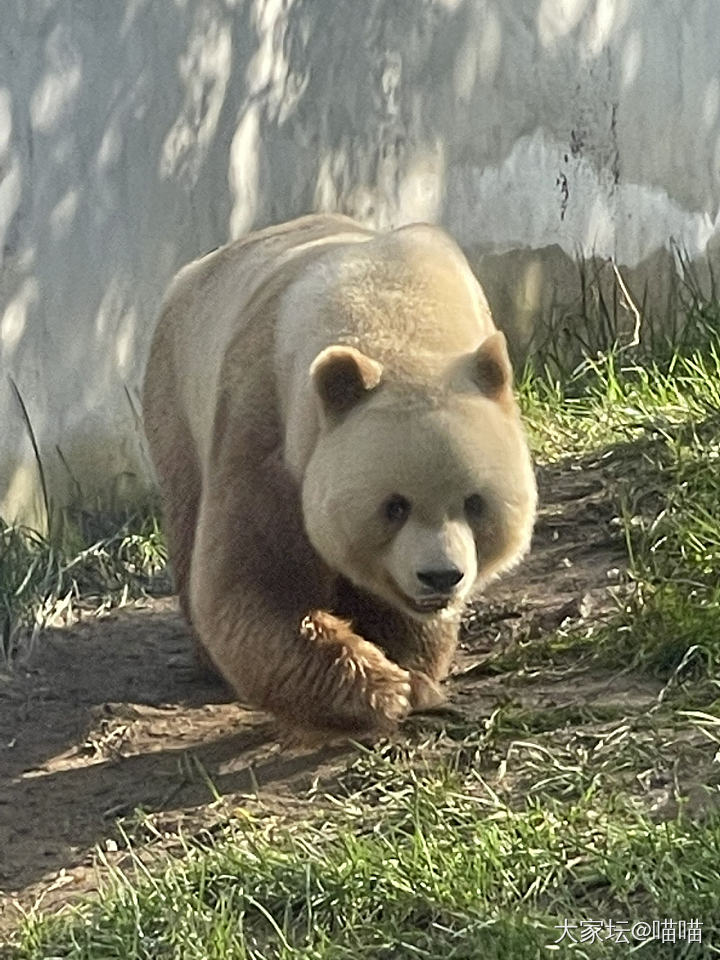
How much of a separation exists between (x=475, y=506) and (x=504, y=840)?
889 mm

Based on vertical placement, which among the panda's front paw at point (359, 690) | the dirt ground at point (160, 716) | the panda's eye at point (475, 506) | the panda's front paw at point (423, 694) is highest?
the panda's eye at point (475, 506)

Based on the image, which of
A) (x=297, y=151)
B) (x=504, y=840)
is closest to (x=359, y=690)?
(x=504, y=840)

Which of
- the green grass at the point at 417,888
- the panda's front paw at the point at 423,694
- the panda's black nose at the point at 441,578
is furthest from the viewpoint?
the panda's front paw at the point at 423,694

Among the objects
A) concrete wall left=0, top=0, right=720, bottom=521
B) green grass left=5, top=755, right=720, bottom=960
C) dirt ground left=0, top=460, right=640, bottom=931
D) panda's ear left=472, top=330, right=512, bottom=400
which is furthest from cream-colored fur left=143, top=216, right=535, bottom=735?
concrete wall left=0, top=0, right=720, bottom=521

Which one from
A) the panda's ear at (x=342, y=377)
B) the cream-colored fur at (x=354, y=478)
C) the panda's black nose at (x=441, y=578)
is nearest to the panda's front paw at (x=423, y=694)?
the cream-colored fur at (x=354, y=478)

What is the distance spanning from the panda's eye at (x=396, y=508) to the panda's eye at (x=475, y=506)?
6.1 inches

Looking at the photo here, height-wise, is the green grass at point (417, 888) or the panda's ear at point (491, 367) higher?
the panda's ear at point (491, 367)

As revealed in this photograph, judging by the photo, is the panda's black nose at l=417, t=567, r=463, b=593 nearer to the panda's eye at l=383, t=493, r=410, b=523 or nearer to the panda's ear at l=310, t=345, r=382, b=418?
the panda's eye at l=383, t=493, r=410, b=523

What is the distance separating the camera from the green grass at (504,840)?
3.87m

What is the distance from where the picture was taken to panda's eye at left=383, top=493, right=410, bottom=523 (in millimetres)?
4586

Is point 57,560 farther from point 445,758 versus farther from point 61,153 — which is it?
point 445,758

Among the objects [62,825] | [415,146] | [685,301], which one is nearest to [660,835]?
[62,825]

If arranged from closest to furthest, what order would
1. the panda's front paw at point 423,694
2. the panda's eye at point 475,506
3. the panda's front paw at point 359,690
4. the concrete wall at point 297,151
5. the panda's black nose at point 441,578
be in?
the panda's black nose at point 441,578 → the panda's eye at point 475,506 → the panda's front paw at point 359,690 → the panda's front paw at point 423,694 → the concrete wall at point 297,151

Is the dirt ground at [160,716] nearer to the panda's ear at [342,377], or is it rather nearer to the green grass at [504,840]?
the green grass at [504,840]
